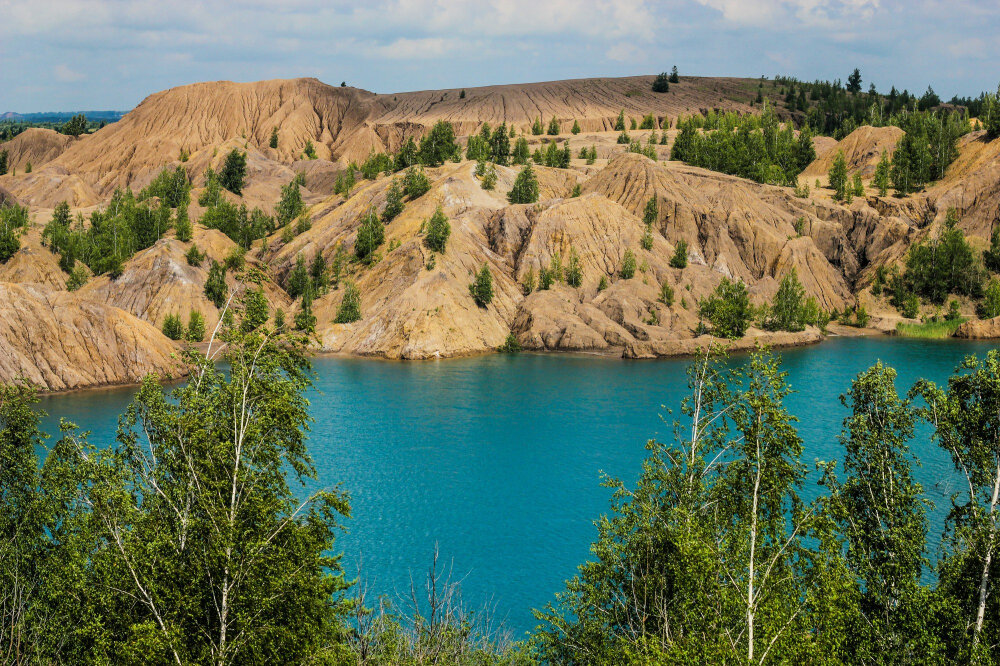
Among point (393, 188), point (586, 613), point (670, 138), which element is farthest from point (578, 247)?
point (586, 613)

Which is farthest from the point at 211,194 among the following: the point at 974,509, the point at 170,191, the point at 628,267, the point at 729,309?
the point at 974,509

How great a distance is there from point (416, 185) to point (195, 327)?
40.7 m

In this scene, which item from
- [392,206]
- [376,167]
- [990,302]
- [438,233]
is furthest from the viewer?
[376,167]

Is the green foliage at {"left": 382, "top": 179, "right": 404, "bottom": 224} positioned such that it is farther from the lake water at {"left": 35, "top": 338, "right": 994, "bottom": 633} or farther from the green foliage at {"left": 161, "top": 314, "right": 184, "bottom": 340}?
the green foliage at {"left": 161, "top": 314, "right": 184, "bottom": 340}

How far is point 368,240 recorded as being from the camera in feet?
372

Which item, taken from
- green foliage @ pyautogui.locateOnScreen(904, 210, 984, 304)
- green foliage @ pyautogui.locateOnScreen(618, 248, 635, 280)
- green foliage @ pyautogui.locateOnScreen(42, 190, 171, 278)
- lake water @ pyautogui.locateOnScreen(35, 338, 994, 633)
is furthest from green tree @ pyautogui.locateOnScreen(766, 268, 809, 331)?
green foliage @ pyautogui.locateOnScreen(42, 190, 171, 278)

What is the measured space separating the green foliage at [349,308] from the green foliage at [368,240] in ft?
27.5

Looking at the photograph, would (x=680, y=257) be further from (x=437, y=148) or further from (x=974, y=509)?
(x=974, y=509)

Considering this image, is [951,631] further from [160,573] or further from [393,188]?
[393,188]

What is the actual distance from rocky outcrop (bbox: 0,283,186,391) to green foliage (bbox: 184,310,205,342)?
7.10m

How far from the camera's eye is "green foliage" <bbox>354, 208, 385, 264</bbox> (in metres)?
113

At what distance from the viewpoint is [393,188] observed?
12338 centimetres

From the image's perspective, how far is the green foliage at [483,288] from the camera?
104 meters

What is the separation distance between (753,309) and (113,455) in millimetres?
94836
